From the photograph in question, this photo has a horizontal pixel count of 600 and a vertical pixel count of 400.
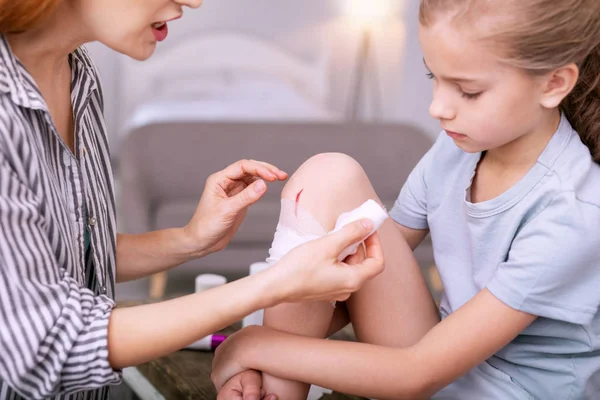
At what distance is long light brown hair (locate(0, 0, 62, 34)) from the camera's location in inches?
36.1

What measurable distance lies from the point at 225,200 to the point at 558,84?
21.7 inches

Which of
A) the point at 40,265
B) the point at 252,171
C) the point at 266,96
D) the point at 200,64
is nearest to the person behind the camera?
the point at 40,265

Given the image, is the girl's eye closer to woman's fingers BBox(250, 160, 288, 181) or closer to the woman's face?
woman's fingers BBox(250, 160, 288, 181)

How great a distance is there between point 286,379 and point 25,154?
488 mm

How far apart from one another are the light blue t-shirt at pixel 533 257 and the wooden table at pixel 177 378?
0.31 meters

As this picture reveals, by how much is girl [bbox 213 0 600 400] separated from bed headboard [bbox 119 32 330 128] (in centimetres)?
329

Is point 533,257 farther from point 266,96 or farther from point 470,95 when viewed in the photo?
point 266,96

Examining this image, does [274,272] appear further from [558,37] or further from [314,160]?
[558,37]

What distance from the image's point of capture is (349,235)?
975 millimetres

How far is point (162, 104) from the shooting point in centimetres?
404

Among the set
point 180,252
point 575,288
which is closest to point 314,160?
point 180,252

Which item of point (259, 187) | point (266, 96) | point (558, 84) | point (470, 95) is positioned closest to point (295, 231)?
point (259, 187)

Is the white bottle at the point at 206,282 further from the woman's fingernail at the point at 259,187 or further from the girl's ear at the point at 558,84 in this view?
the girl's ear at the point at 558,84

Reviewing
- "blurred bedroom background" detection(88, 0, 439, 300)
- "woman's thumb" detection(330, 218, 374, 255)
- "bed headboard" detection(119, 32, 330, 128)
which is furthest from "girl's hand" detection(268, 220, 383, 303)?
"bed headboard" detection(119, 32, 330, 128)
